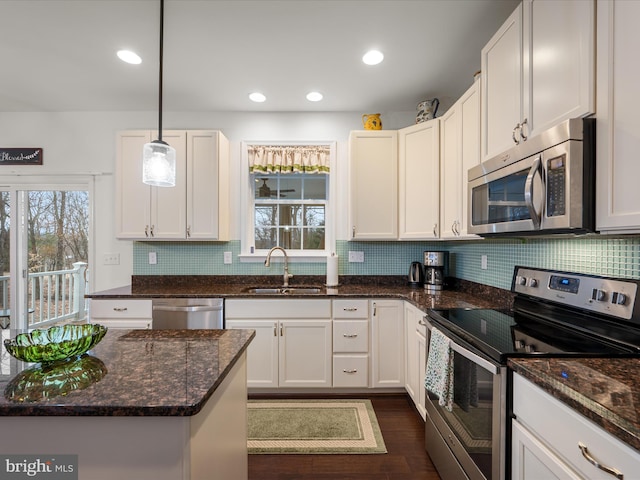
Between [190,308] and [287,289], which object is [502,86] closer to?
[287,289]

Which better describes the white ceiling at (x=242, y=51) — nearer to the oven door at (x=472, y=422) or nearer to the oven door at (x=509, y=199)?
the oven door at (x=509, y=199)

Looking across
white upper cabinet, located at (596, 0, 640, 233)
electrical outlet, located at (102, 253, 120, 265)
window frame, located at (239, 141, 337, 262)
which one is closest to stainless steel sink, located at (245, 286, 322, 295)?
window frame, located at (239, 141, 337, 262)

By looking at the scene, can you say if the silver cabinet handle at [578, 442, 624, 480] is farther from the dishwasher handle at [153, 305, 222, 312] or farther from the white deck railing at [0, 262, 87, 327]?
the white deck railing at [0, 262, 87, 327]

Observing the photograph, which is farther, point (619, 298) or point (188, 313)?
point (188, 313)

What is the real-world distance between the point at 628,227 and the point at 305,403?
7.68 feet

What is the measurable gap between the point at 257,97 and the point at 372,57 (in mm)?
1137

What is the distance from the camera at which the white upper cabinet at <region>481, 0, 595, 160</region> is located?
1.15m

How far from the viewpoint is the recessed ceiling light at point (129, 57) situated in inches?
89.7

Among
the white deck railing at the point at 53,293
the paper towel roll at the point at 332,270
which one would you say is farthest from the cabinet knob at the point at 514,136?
the white deck railing at the point at 53,293

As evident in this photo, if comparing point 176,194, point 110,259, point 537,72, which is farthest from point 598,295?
point 110,259

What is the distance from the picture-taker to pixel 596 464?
29.5 inches

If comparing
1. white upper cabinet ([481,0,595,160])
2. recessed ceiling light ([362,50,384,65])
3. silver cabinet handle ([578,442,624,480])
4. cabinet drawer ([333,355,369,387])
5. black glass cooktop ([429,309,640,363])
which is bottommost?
cabinet drawer ([333,355,369,387])

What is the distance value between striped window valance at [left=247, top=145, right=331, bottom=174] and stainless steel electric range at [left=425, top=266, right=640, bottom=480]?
193 centimetres

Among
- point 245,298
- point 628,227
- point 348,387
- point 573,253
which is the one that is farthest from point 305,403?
point 628,227
